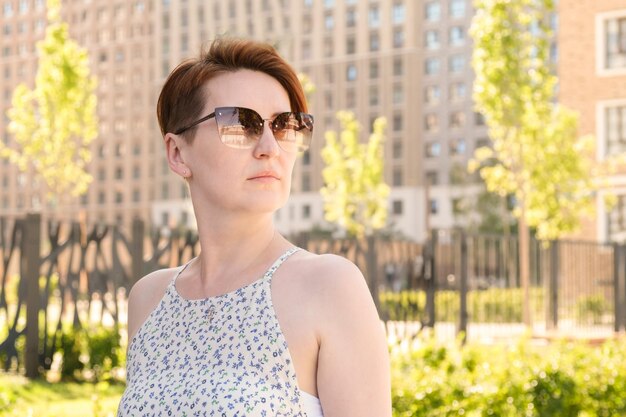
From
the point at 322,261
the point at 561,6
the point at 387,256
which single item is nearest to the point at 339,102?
the point at 561,6

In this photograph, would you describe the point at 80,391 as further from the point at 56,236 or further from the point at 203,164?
the point at 203,164

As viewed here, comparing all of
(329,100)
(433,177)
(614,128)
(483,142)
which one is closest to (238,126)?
(614,128)

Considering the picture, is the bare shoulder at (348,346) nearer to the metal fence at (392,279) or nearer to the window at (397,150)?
the metal fence at (392,279)

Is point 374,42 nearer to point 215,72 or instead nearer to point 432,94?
point 432,94

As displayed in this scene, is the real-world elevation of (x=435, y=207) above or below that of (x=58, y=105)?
below

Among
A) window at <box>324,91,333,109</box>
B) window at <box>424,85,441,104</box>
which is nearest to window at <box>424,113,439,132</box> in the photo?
window at <box>424,85,441,104</box>

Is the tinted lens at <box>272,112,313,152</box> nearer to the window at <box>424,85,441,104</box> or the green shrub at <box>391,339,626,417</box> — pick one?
the green shrub at <box>391,339,626,417</box>

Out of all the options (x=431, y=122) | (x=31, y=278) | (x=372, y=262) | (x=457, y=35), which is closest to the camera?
(x=31, y=278)

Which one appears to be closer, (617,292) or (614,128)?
(617,292)

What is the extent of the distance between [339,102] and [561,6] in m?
55.3

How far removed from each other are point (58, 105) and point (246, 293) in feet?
99.5

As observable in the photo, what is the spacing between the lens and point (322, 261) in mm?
1955

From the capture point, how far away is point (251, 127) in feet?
6.98

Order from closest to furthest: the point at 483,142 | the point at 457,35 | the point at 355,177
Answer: the point at 355,177 < the point at 483,142 < the point at 457,35
